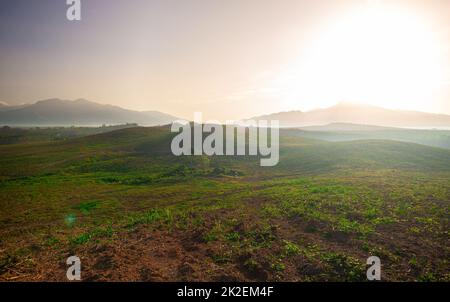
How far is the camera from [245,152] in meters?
61.4

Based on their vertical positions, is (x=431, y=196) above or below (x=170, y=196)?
above

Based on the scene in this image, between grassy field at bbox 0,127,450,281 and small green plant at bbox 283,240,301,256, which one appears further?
small green plant at bbox 283,240,301,256

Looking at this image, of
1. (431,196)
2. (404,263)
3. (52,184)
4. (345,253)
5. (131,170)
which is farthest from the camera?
(131,170)

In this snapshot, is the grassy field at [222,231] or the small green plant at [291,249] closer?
the grassy field at [222,231]

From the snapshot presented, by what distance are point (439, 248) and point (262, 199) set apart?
12.8m

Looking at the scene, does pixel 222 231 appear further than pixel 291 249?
Yes

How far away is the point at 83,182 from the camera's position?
116 ft

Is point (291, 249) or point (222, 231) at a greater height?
point (291, 249)

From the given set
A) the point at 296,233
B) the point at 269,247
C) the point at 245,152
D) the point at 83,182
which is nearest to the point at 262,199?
the point at 296,233

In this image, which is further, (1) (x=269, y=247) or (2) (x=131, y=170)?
(2) (x=131, y=170)

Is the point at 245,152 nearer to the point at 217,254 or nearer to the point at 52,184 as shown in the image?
the point at 52,184
